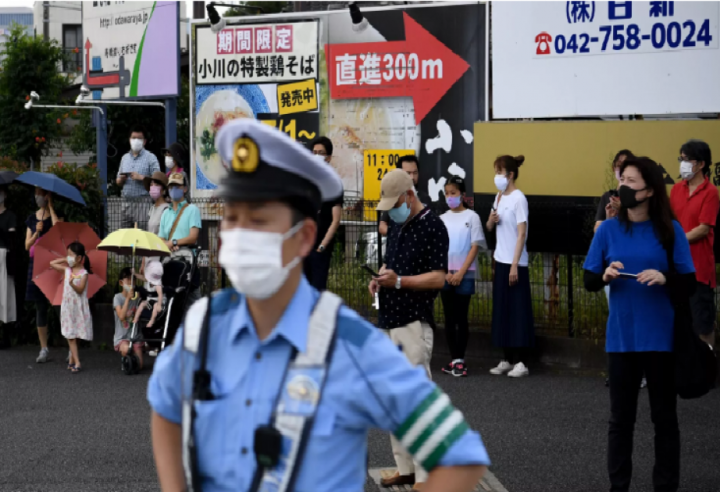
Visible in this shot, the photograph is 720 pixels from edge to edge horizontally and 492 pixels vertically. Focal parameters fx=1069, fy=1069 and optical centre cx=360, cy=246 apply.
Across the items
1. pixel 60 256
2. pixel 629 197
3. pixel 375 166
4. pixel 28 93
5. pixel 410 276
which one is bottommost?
pixel 60 256

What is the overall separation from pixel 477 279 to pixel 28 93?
92.1ft

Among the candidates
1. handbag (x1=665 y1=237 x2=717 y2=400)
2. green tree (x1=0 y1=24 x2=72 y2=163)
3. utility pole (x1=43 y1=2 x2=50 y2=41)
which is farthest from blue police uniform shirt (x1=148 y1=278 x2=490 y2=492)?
utility pole (x1=43 y1=2 x2=50 y2=41)

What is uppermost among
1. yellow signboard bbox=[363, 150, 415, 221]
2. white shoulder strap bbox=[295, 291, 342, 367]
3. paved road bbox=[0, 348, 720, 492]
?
yellow signboard bbox=[363, 150, 415, 221]

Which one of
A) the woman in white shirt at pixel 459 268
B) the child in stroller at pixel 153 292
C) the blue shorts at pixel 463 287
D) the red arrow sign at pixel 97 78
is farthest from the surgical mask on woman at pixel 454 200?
the red arrow sign at pixel 97 78

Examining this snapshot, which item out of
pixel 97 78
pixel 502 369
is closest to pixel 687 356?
pixel 502 369

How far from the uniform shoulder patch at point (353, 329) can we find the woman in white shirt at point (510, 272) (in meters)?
8.54

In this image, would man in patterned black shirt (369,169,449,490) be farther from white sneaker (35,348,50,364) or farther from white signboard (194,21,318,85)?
white signboard (194,21,318,85)

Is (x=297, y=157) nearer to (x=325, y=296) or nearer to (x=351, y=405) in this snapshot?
(x=325, y=296)

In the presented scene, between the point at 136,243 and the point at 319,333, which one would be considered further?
the point at 136,243

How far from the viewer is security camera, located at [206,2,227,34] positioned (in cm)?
1758

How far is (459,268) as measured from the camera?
36.3 ft

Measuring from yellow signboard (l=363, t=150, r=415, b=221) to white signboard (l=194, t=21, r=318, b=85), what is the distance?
1695 millimetres

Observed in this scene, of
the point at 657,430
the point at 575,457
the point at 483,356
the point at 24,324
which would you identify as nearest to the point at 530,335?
the point at 483,356

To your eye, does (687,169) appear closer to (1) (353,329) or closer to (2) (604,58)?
(2) (604,58)
